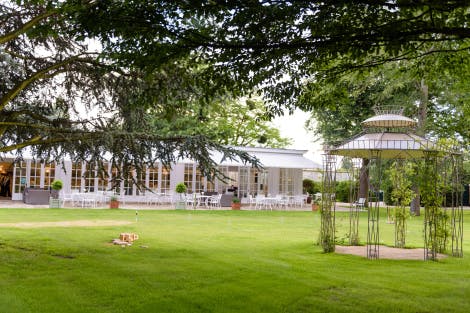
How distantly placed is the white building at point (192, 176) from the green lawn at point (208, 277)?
43.4 feet

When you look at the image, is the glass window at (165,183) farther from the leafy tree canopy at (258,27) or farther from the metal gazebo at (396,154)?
the leafy tree canopy at (258,27)

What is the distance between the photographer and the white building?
24578 mm

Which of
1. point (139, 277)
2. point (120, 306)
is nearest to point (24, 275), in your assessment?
point (139, 277)

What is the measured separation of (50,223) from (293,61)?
1045 cm

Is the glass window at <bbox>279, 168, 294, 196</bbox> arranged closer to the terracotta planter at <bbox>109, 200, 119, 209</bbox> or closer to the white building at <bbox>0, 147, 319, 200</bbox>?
the white building at <bbox>0, 147, 319, 200</bbox>

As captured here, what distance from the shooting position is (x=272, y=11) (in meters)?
4.66

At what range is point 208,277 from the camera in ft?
23.4

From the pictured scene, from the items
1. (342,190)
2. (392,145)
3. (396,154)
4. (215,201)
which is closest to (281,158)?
(215,201)

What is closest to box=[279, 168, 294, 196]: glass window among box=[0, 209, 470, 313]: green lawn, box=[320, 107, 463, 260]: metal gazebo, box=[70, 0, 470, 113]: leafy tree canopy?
box=[0, 209, 470, 313]: green lawn

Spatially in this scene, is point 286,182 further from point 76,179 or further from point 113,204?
point 76,179

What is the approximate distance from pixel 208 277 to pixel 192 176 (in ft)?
67.2

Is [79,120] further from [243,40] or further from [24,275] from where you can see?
[243,40]

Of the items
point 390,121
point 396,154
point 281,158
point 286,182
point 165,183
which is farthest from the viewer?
point 286,182

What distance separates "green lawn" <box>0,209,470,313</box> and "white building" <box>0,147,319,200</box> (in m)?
13.2
